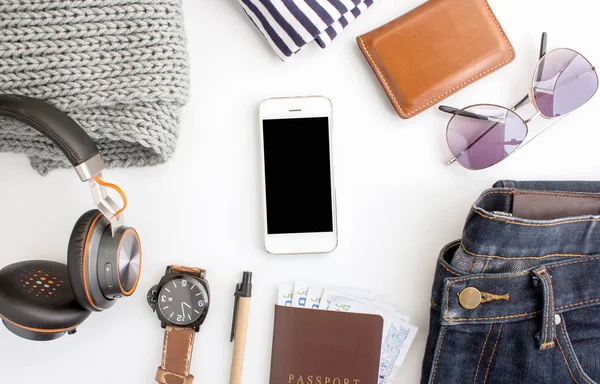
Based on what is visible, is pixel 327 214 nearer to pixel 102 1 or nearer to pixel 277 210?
pixel 277 210

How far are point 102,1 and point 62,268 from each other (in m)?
0.36

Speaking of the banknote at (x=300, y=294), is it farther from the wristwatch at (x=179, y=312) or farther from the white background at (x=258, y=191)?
the wristwatch at (x=179, y=312)

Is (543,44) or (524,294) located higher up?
(543,44)

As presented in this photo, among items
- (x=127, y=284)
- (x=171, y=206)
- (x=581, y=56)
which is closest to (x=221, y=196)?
(x=171, y=206)

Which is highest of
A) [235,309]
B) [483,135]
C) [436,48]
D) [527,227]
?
[436,48]

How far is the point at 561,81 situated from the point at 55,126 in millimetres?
676

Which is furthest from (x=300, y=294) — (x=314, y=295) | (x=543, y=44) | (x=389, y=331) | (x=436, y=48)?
(x=543, y=44)

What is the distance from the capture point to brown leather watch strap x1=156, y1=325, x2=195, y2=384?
73 centimetres

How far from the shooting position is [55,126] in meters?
0.54

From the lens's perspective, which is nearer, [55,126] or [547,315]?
[55,126]

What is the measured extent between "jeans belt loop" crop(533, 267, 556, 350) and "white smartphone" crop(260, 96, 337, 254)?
28cm

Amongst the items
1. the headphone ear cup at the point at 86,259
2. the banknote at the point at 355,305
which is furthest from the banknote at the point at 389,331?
the headphone ear cup at the point at 86,259

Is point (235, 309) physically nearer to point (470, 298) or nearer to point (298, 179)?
point (298, 179)

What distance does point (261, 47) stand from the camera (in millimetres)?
746
